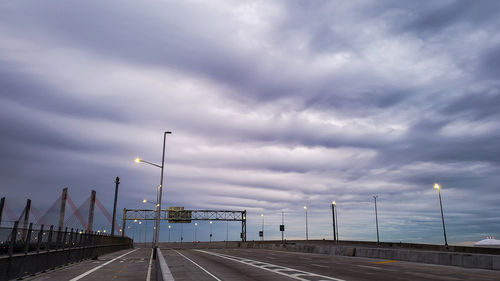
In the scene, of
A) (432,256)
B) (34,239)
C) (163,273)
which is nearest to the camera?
(163,273)

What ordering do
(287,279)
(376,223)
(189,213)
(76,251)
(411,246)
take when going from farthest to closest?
1. (189,213)
2. (376,223)
3. (411,246)
4. (76,251)
5. (287,279)

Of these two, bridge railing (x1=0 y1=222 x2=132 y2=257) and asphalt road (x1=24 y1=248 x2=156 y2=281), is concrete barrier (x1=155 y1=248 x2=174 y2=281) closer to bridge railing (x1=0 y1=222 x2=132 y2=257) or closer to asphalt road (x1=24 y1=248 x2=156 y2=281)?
asphalt road (x1=24 y1=248 x2=156 y2=281)

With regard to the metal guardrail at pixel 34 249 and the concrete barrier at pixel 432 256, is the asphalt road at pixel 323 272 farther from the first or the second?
the metal guardrail at pixel 34 249

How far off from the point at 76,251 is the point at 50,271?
7382 millimetres

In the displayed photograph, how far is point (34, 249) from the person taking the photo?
18.2 m

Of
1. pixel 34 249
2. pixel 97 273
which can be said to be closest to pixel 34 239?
pixel 34 249

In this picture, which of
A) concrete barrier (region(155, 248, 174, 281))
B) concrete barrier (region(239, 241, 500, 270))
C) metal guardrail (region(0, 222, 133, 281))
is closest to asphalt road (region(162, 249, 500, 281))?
concrete barrier (region(239, 241, 500, 270))

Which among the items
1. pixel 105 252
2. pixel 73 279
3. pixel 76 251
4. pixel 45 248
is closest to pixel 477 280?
pixel 73 279

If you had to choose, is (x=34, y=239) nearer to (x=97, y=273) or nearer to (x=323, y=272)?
(x=97, y=273)

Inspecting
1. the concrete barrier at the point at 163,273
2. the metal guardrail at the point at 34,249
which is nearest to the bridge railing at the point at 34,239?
the metal guardrail at the point at 34,249

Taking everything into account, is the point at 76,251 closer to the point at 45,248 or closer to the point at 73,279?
the point at 45,248

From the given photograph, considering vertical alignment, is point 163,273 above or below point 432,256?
above

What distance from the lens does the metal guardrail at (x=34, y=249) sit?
14.7m

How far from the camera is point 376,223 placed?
7569cm
